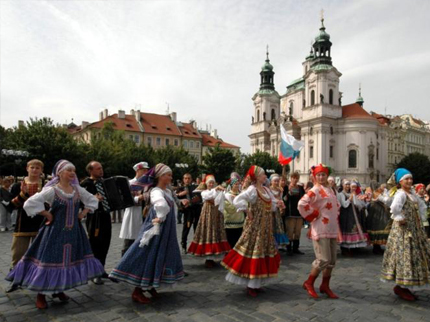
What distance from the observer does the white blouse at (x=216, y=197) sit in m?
7.36

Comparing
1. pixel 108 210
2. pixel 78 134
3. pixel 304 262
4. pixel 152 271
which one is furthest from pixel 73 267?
pixel 78 134

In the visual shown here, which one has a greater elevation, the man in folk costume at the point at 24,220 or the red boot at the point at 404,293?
the man in folk costume at the point at 24,220

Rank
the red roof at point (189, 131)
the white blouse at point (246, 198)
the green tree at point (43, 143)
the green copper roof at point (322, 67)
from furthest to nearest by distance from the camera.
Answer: the red roof at point (189, 131) → the green copper roof at point (322, 67) → the green tree at point (43, 143) → the white blouse at point (246, 198)

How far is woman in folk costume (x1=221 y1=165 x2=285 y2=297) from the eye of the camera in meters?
5.21

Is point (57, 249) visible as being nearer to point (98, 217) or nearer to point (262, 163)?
point (98, 217)

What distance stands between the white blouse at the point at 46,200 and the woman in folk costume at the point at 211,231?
3.00 metres

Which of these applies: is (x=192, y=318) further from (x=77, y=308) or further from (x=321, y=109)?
(x=321, y=109)

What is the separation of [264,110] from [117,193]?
247ft

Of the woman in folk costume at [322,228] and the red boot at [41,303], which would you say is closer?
the red boot at [41,303]

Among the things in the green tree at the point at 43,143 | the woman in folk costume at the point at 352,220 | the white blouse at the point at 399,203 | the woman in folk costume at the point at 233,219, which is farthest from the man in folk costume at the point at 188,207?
the green tree at the point at 43,143

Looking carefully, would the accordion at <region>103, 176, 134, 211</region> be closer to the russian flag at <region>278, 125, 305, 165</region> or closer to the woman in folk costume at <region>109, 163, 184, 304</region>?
the woman in folk costume at <region>109, 163, 184, 304</region>

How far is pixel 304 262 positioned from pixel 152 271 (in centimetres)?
435

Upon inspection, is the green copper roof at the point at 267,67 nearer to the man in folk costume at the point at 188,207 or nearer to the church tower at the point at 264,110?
the church tower at the point at 264,110

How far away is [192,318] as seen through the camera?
4.32 m
